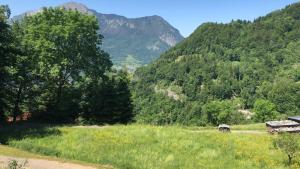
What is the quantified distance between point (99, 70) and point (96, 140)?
22018 mm

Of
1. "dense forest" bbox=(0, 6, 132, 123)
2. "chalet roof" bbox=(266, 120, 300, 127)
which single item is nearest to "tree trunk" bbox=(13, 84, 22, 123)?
"dense forest" bbox=(0, 6, 132, 123)

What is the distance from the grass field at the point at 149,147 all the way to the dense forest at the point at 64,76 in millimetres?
10826

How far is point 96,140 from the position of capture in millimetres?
48906

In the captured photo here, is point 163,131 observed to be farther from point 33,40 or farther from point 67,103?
point 33,40

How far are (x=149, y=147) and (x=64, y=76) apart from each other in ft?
81.8

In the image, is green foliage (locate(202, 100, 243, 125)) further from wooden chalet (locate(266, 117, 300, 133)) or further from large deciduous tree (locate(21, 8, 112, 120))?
large deciduous tree (locate(21, 8, 112, 120))

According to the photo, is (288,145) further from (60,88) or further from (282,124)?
(60,88)

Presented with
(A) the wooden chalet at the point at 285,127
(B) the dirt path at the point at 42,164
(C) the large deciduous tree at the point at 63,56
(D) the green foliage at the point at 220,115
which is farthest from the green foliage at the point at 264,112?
(B) the dirt path at the point at 42,164

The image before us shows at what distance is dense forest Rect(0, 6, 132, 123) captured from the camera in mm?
61781

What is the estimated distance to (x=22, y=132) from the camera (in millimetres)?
51000

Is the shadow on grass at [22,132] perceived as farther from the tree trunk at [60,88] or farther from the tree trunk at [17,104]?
the tree trunk at [60,88]

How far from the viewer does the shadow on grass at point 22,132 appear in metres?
48.7

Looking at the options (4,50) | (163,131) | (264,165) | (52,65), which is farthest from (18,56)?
(264,165)

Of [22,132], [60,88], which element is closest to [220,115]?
[60,88]
